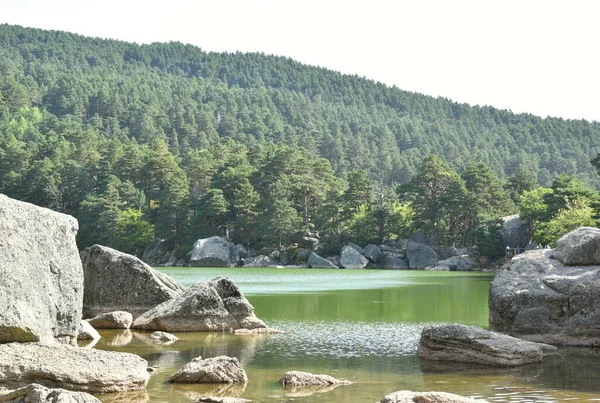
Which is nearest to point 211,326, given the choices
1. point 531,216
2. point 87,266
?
point 87,266

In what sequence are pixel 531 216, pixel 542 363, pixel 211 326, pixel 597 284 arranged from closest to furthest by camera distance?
pixel 542 363, pixel 597 284, pixel 211 326, pixel 531 216

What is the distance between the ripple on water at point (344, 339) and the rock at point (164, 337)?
234 cm

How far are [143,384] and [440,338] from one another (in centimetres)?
658

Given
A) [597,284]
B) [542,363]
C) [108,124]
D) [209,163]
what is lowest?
[542,363]

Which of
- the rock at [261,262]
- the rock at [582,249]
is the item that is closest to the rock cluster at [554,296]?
the rock at [582,249]

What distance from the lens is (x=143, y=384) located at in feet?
43.6

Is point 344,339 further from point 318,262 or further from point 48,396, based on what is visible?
point 318,262

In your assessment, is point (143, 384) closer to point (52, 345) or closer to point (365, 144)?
point (52, 345)

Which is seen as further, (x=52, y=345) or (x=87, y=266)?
(x=87, y=266)

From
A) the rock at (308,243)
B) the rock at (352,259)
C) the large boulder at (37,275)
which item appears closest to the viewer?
the large boulder at (37,275)

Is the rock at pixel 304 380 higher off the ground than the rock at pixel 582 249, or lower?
lower

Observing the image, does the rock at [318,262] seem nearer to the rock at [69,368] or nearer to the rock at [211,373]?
the rock at [211,373]

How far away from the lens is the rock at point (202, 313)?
22.2 m

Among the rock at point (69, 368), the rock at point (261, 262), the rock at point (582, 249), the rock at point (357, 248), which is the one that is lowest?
the rock at point (261, 262)
